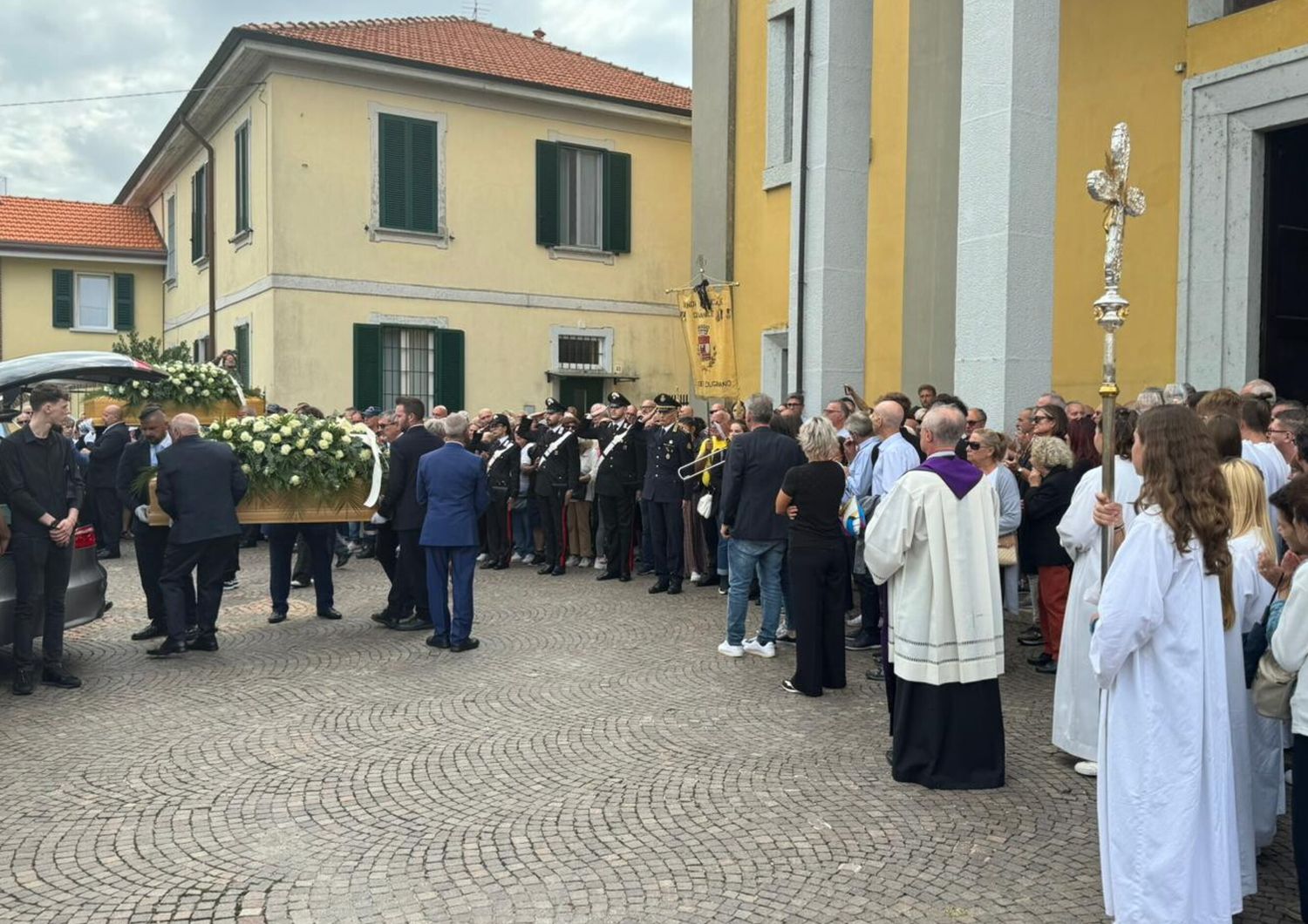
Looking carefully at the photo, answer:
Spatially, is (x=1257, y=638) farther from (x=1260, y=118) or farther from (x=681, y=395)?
(x=681, y=395)

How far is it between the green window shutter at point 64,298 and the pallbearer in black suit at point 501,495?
19.0 meters

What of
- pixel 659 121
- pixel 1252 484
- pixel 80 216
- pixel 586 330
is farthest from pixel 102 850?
pixel 80 216

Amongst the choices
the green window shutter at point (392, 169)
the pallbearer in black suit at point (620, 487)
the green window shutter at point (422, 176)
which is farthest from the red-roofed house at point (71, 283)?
the pallbearer in black suit at point (620, 487)

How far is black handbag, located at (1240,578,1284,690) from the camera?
14.4 feet

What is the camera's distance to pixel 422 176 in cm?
2002

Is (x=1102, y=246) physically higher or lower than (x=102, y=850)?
higher

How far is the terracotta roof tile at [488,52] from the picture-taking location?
1995cm

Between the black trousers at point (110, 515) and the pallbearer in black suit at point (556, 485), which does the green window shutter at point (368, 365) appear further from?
the pallbearer in black suit at point (556, 485)

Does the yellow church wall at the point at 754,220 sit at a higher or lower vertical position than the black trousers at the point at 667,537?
higher

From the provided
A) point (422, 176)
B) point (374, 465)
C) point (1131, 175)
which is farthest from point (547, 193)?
point (374, 465)

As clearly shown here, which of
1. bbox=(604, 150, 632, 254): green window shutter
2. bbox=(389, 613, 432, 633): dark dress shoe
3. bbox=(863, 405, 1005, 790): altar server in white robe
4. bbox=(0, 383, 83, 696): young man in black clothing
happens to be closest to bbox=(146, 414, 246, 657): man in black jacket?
bbox=(0, 383, 83, 696): young man in black clothing

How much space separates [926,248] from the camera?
13992 millimetres

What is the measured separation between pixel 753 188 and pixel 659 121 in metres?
6.77

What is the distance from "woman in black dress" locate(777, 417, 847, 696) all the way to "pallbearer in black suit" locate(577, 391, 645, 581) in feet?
16.0
